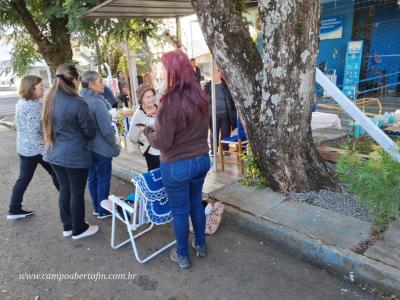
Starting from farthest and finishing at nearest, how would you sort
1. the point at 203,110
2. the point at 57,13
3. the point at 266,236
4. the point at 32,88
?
the point at 57,13 < the point at 32,88 < the point at 266,236 < the point at 203,110

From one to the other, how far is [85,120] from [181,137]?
1119mm

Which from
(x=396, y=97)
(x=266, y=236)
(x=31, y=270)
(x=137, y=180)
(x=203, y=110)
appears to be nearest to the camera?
(x=203, y=110)

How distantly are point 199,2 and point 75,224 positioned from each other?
2746 mm

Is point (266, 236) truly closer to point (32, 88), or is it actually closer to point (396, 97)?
point (32, 88)

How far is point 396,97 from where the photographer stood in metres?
9.41

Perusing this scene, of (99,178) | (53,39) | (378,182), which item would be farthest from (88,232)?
(53,39)

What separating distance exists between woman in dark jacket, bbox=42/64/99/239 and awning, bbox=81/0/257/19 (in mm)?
1805

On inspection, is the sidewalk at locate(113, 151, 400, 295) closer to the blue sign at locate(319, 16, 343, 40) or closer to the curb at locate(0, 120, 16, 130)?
the blue sign at locate(319, 16, 343, 40)

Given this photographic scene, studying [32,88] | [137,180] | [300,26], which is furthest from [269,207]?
[32,88]

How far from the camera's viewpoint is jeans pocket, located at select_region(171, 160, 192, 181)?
250 cm

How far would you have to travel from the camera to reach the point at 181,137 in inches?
97.0

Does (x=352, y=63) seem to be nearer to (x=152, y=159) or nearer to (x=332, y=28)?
(x=332, y=28)

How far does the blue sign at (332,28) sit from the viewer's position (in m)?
10.3

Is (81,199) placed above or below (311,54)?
below
